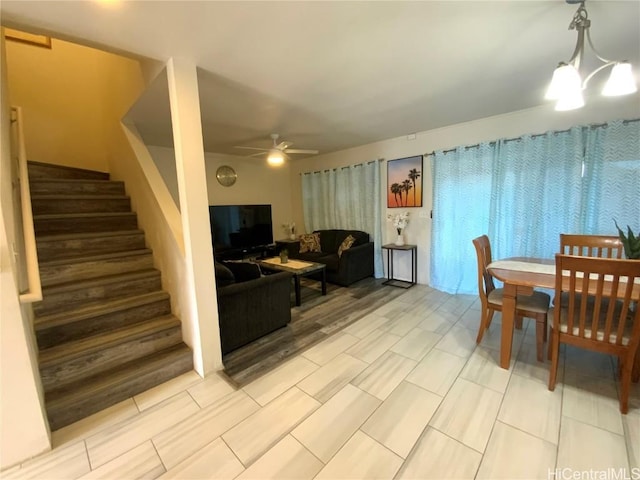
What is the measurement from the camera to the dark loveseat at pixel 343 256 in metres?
4.25

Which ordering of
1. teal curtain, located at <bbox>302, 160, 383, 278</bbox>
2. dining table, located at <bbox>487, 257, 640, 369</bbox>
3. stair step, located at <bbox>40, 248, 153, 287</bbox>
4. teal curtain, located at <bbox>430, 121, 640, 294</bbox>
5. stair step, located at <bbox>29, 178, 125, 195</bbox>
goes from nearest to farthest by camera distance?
dining table, located at <bbox>487, 257, 640, 369</bbox>
stair step, located at <bbox>40, 248, 153, 287</bbox>
teal curtain, located at <bbox>430, 121, 640, 294</bbox>
stair step, located at <bbox>29, 178, 125, 195</bbox>
teal curtain, located at <bbox>302, 160, 383, 278</bbox>

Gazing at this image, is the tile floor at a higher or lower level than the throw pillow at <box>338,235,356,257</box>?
lower

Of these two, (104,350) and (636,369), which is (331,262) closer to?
(104,350)

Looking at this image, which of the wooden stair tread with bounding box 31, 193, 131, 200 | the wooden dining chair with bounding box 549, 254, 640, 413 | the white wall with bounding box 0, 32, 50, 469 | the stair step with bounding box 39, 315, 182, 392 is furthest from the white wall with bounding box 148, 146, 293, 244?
the wooden dining chair with bounding box 549, 254, 640, 413

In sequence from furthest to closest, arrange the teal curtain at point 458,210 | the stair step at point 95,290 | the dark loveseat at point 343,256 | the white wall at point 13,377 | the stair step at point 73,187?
the dark loveseat at point 343,256 → the teal curtain at point 458,210 → the stair step at point 73,187 → the stair step at point 95,290 → the white wall at point 13,377

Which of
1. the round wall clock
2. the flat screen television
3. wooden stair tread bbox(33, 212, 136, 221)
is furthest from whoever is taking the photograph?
the round wall clock

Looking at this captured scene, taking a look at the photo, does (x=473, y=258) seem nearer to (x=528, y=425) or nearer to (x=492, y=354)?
(x=492, y=354)

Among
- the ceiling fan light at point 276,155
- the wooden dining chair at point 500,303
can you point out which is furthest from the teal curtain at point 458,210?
the ceiling fan light at point 276,155

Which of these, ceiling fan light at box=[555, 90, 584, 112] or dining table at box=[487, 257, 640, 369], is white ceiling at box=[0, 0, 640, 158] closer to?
ceiling fan light at box=[555, 90, 584, 112]

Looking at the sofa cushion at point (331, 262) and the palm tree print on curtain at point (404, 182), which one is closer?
the palm tree print on curtain at point (404, 182)

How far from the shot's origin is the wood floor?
227cm

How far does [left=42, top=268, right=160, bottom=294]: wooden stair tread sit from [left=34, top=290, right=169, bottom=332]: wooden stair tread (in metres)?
0.17

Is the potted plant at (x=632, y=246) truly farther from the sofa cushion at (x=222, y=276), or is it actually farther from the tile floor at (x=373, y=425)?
the sofa cushion at (x=222, y=276)

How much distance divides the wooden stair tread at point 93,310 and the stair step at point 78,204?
1254 mm
